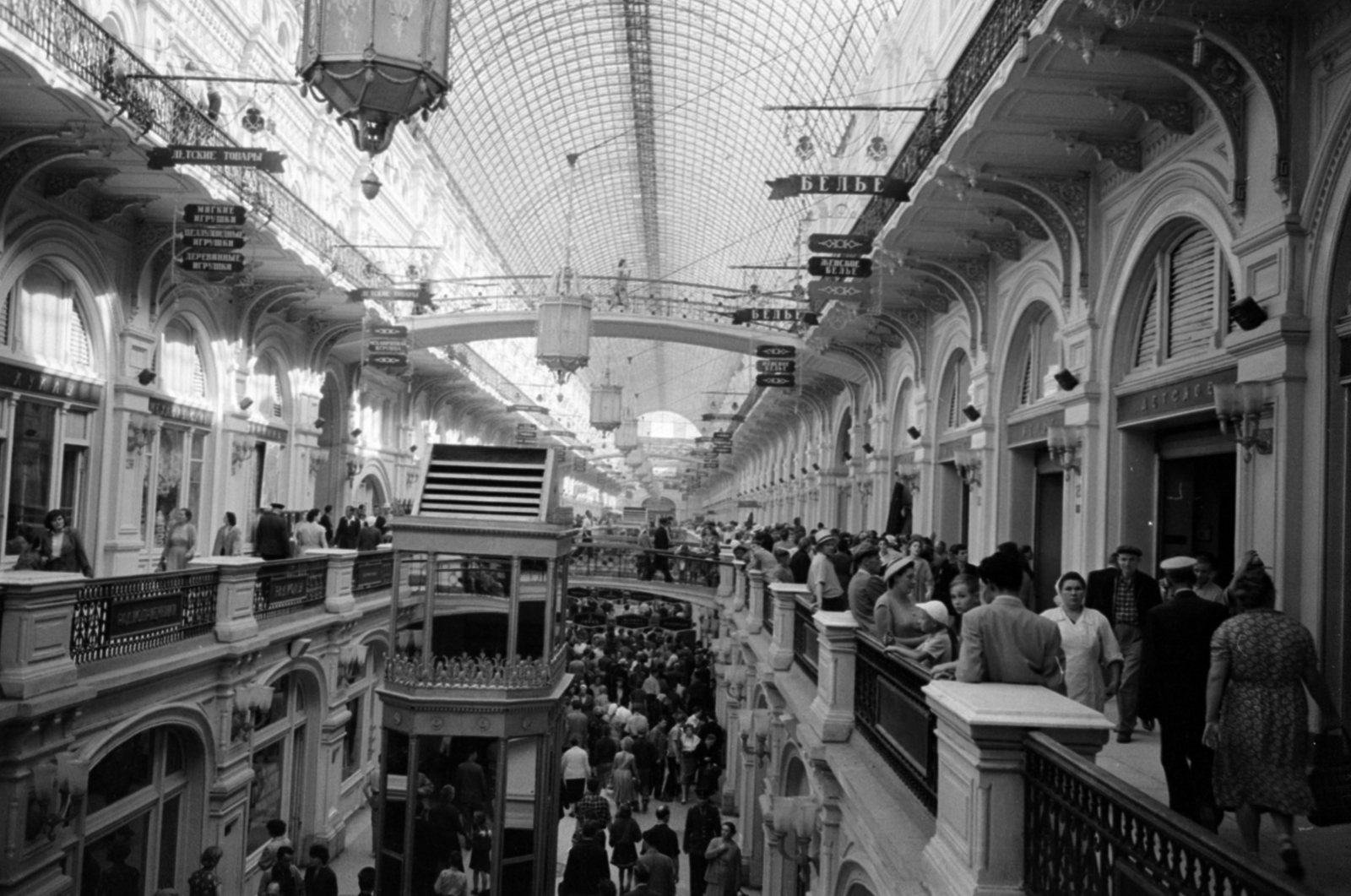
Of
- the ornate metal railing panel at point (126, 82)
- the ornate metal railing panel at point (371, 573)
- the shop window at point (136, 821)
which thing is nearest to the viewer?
the shop window at point (136, 821)

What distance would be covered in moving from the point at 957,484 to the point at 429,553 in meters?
11.0

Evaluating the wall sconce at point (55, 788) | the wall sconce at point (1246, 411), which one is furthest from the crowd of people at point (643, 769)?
the wall sconce at point (1246, 411)

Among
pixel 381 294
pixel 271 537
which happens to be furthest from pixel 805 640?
pixel 381 294

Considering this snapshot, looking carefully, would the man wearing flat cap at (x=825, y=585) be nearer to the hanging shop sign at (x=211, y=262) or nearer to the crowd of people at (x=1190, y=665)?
the crowd of people at (x=1190, y=665)

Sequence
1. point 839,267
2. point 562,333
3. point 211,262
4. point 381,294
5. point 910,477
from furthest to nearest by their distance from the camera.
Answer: point 381,294
point 910,477
point 562,333
point 211,262
point 839,267

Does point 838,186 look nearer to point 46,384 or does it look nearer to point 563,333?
point 563,333

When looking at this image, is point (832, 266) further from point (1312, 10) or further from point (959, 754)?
point (959, 754)

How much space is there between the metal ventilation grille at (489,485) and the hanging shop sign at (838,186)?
4.10 meters

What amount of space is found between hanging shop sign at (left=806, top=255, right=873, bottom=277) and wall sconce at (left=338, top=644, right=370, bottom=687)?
28.4 ft

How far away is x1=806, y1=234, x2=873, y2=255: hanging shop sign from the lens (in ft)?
47.0

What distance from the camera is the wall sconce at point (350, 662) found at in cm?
1636

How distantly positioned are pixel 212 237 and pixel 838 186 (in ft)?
28.4

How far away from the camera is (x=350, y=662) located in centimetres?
1653

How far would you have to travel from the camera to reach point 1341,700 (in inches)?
274
